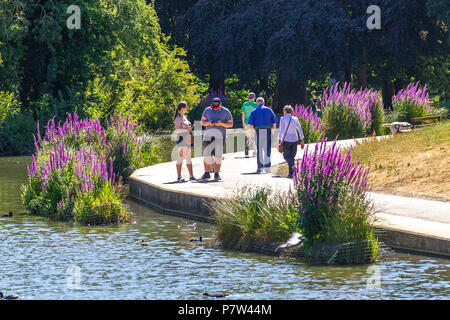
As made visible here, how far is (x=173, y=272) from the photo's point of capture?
1183 centimetres

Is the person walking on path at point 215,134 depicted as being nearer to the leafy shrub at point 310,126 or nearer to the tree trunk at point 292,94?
the leafy shrub at point 310,126

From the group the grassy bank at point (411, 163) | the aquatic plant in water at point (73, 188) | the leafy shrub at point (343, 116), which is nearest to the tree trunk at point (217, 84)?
the leafy shrub at point (343, 116)

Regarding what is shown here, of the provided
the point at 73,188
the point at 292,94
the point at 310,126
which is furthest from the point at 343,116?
the point at 292,94

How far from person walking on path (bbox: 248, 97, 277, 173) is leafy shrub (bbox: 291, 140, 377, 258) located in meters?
7.45

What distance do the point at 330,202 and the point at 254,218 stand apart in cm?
154

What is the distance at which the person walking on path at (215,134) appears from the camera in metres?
19.3

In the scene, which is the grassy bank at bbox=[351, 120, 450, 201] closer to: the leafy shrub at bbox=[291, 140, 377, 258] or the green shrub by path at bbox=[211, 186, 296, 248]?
the green shrub by path at bbox=[211, 186, 296, 248]

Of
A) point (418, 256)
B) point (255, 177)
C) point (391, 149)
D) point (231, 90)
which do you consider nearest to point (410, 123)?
point (391, 149)

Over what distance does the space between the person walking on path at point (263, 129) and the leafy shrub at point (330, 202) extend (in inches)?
293

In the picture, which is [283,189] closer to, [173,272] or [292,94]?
[173,272]

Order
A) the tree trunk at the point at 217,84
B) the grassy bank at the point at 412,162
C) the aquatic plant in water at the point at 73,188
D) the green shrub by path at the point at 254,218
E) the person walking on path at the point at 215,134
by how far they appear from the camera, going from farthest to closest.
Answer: the tree trunk at the point at 217,84 → the person walking on path at the point at 215,134 → the grassy bank at the point at 412,162 → the aquatic plant in water at the point at 73,188 → the green shrub by path at the point at 254,218

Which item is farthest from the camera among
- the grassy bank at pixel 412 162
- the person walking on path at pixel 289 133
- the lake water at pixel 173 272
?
the person walking on path at pixel 289 133

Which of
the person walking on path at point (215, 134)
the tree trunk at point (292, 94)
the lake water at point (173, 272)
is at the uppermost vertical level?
the tree trunk at point (292, 94)
